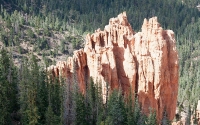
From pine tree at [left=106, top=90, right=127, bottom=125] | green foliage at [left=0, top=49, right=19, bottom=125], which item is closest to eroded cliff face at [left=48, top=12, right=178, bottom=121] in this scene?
pine tree at [left=106, top=90, right=127, bottom=125]

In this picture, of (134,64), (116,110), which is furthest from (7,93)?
(134,64)

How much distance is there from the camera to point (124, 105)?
55.3 metres

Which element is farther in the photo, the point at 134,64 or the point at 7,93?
the point at 134,64

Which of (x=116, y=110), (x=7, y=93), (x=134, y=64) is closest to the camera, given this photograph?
(x=7, y=93)

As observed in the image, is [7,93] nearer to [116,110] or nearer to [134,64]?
[116,110]

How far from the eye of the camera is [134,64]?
5678 centimetres

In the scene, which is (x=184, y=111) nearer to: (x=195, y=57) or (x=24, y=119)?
(x=24, y=119)

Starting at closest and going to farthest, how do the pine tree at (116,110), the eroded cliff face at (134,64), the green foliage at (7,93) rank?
the green foliage at (7,93) → the pine tree at (116,110) → the eroded cliff face at (134,64)

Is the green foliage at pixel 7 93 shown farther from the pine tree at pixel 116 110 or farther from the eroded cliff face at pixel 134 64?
the pine tree at pixel 116 110

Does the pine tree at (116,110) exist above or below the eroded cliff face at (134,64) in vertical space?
below

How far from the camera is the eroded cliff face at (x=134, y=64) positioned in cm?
5612

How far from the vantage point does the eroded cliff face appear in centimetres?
5612

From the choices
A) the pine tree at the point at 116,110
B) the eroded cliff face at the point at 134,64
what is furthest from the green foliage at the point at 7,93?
the pine tree at the point at 116,110

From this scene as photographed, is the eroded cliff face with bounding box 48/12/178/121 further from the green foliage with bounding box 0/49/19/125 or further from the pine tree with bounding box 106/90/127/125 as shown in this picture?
the green foliage with bounding box 0/49/19/125
